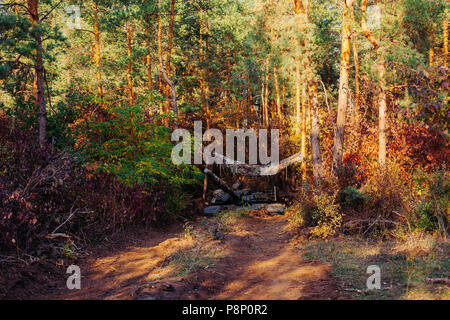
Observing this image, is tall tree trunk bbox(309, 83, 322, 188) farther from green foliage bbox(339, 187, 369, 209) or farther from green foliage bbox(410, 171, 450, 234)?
green foliage bbox(410, 171, 450, 234)

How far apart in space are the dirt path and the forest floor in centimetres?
1

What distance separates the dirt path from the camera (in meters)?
4.99

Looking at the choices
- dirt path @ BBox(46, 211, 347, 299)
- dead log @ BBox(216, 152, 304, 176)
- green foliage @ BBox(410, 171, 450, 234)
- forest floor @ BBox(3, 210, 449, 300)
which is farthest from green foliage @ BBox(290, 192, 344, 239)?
dead log @ BBox(216, 152, 304, 176)

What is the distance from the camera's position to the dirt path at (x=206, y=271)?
499 centimetres

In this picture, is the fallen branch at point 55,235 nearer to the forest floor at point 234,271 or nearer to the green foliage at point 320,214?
the forest floor at point 234,271

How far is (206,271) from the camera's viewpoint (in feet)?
19.7

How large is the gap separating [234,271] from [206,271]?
2.11 feet

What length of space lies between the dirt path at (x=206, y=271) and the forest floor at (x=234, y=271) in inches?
0.6

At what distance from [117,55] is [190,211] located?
15532 millimetres

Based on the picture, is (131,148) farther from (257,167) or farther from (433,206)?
(257,167)

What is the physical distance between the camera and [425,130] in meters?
12.9
